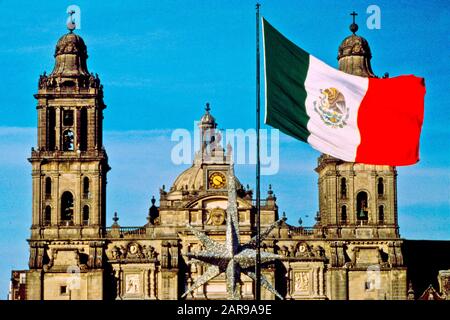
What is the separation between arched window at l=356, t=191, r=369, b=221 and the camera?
81.1 meters

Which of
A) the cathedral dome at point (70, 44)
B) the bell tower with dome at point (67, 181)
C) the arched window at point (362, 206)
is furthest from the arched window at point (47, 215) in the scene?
the arched window at point (362, 206)

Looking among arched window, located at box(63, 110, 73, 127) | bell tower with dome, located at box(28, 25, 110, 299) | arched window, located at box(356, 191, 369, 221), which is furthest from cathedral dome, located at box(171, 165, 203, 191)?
arched window, located at box(356, 191, 369, 221)

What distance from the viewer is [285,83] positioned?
23078mm

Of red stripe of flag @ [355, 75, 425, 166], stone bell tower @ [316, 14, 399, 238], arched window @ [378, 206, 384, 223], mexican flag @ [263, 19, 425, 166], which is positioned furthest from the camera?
arched window @ [378, 206, 384, 223]

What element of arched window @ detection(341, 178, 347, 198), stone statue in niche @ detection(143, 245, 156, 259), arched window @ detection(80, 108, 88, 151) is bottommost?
stone statue in niche @ detection(143, 245, 156, 259)

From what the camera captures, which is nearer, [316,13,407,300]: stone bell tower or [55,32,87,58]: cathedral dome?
[316,13,407,300]: stone bell tower

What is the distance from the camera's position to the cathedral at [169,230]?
79062 millimetres

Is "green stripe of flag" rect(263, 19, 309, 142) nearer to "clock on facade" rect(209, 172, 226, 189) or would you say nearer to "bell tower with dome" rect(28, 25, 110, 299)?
"bell tower with dome" rect(28, 25, 110, 299)

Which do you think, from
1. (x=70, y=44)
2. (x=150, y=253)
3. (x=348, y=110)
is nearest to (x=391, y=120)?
(x=348, y=110)

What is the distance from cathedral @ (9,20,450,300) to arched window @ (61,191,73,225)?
0.06 metres

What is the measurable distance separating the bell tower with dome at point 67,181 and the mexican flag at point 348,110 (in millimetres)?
56033
